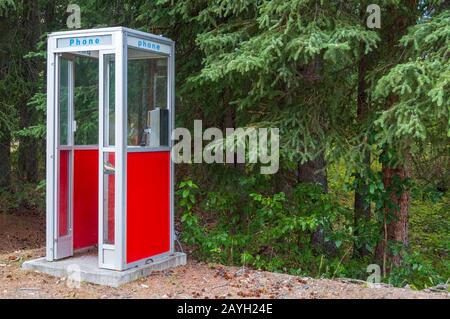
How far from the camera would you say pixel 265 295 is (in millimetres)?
5199

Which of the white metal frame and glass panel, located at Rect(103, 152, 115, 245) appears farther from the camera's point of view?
glass panel, located at Rect(103, 152, 115, 245)

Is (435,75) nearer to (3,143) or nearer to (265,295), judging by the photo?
(265,295)

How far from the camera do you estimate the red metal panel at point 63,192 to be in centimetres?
604

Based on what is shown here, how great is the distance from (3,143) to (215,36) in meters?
6.90

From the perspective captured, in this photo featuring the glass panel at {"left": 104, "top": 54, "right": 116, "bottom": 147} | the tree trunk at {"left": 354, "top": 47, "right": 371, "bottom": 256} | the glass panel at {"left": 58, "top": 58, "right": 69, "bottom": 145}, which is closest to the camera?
the glass panel at {"left": 104, "top": 54, "right": 116, "bottom": 147}

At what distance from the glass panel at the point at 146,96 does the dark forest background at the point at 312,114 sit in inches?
17.5

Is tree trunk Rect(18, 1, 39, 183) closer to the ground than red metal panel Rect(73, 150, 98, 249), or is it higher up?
higher up

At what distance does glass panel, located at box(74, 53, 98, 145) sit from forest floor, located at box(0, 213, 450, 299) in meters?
1.71

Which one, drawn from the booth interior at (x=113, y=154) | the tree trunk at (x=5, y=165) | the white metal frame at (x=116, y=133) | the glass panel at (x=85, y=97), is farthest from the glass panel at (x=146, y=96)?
the tree trunk at (x=5, y=165)

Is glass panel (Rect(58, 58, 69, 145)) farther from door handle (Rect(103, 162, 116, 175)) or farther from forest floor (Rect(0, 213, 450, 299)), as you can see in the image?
forest floor (Rect(0, 213, 450, 299))

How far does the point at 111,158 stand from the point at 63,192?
960mm

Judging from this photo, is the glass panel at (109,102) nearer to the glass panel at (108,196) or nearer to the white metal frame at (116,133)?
the white metal frame at (116,133)

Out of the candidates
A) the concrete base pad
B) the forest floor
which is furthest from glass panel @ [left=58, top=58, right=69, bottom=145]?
the forest floor

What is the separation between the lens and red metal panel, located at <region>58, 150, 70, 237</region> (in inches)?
238
